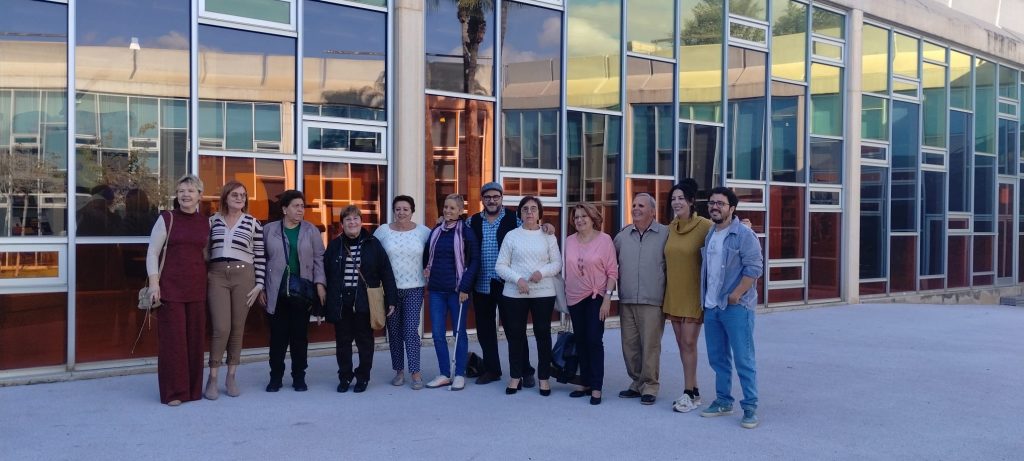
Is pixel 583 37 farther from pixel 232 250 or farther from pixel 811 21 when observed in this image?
pixel 232 250

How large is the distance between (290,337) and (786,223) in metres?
8.86

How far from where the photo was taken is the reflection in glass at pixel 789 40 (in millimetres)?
13258

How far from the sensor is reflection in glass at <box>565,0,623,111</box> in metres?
10.8

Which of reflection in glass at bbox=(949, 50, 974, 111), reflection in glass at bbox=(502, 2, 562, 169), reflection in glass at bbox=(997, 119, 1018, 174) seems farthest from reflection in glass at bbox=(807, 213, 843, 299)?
reflection in glass at bbox=(997, 119, 1018, 174)

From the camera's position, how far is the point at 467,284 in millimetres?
7195

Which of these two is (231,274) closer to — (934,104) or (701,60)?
(701,60)

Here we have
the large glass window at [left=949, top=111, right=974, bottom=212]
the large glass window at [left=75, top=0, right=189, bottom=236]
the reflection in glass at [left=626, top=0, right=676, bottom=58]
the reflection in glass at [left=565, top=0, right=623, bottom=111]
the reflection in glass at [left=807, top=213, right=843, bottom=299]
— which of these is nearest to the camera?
the large glass window at [left=75, top=0, right=189, bottom=236]

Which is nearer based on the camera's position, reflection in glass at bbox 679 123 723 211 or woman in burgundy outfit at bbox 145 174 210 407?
woman in burgundy outfit at bbox 145 174 210 407

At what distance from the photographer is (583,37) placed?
10922mm

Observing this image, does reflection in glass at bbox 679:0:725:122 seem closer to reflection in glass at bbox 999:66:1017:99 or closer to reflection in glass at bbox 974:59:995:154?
reflection in glass at bbox 974:59:995:154

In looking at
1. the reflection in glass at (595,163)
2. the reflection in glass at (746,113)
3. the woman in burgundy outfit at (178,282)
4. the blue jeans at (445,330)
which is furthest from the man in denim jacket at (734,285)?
the reflection in glass at (746,113)

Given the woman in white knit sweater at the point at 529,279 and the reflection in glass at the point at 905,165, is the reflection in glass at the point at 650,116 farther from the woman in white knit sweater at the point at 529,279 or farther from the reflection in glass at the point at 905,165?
the reflection in glass at the point at 905,165

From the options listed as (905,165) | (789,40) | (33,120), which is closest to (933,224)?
(905,165)

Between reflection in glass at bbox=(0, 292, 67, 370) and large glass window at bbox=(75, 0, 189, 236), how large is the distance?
0.66 metres
